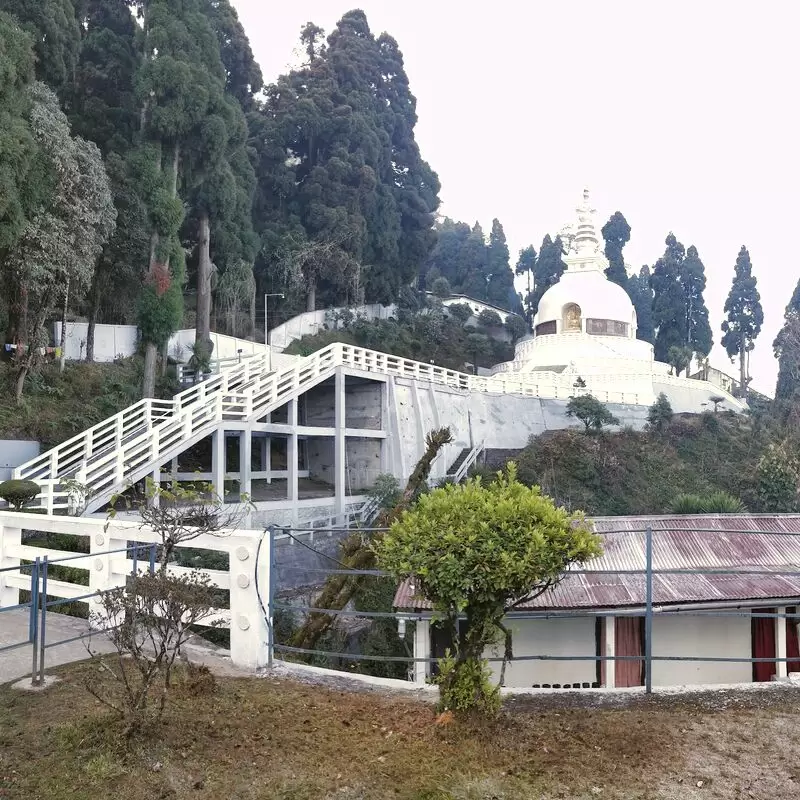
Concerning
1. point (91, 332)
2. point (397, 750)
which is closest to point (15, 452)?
point (91, 332)

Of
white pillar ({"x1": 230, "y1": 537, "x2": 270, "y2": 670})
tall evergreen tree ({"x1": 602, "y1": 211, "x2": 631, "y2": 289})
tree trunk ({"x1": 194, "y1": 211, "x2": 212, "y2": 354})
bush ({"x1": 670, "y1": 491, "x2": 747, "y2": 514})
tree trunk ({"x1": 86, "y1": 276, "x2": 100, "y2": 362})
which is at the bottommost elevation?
bush ({"x1": 670, "y1": 491, "x2": 747, "y2": 514})

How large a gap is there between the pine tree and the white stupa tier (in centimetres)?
905

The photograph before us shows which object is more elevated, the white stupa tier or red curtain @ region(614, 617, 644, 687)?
the white stupa tier

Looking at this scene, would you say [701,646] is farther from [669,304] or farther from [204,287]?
[669,304]

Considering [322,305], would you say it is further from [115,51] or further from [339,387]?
[339,387]

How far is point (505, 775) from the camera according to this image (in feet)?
13.3

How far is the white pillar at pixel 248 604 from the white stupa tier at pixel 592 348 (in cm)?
2677

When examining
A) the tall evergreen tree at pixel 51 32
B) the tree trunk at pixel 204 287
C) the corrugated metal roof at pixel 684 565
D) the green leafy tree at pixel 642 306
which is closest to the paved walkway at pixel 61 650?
the corrugated metal roof at pixel 684 565

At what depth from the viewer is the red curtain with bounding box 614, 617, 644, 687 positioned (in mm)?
10453

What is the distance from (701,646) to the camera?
10422mm

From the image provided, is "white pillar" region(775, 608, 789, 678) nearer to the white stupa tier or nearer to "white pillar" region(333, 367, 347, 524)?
"white pillar" region(333, 367, 347, 524)

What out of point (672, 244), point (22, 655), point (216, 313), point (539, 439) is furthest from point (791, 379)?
point (22, 655)

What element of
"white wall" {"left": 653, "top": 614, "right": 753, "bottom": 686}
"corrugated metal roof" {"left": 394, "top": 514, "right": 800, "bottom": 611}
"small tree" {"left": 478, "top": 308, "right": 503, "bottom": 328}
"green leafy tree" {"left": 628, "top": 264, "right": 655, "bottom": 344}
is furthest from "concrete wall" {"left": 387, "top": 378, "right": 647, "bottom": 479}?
"green leafy tree" {"left": 628, "top": 264, "right": 655, "bottom": 344}

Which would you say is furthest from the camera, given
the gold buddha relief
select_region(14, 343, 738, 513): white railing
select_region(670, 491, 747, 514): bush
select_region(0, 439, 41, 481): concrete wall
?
the gold buddha relief
